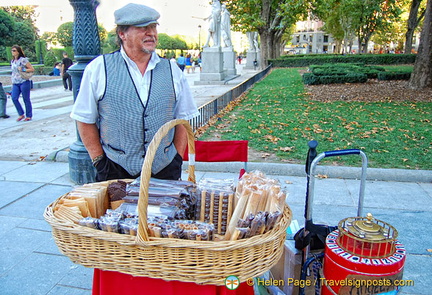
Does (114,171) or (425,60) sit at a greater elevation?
(425,60)

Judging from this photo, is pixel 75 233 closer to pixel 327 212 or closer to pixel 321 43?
pixel 327 212

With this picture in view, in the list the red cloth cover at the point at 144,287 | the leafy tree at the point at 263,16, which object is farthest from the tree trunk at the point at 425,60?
the leafy tree at the point at 263,16

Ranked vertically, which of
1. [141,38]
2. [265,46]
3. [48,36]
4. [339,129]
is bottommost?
[339,129]

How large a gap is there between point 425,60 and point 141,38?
14082 millimetres

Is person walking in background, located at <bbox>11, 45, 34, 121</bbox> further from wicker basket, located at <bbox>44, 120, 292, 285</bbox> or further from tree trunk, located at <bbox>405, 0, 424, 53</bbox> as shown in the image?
tree trunk, located at <bbox>405, 0, 424, 53</bbox>

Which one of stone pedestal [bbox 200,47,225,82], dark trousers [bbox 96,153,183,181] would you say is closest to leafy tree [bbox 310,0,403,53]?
stone pedestal [bbox 200,47,225,82]

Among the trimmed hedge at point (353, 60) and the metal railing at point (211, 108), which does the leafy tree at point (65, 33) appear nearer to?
the trimmed hedge at point (353, 60)

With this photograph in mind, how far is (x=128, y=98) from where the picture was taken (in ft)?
7.74

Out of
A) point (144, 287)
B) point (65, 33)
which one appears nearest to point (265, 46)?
point (65, 33)

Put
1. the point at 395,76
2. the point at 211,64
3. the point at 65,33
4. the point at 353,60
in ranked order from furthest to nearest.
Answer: the point at 65,33 < the point at 353,60 < the point at 211,64 < the point at 395,76

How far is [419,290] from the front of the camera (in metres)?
2.88

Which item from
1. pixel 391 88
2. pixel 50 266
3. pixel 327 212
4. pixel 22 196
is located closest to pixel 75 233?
pixel 50 266

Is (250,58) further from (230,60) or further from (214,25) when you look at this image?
(214,25)

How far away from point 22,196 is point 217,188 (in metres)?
A: 3.79
